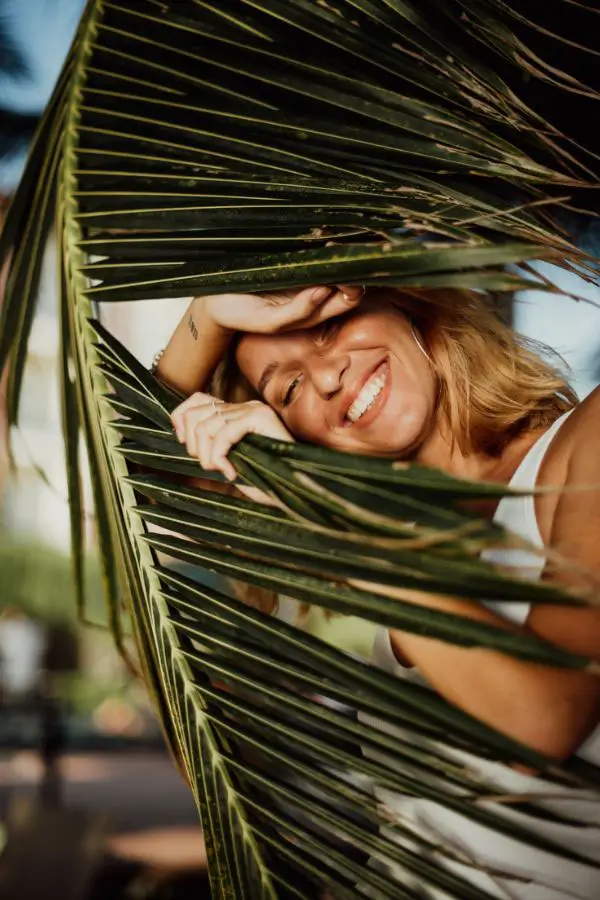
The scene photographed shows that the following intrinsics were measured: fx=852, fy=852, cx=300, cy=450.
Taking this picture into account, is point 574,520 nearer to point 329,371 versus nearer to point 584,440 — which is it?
point 584,440

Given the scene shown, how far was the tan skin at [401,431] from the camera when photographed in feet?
2.21

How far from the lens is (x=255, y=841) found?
63 cm

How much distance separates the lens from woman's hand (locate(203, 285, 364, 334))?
90 centimetres

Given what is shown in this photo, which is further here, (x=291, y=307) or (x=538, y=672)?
(x=291, y=307)

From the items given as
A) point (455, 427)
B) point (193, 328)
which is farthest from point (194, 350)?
point (455, 427)

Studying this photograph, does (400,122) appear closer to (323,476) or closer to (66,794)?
(323,476)

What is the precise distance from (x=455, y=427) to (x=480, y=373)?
0.28 feet

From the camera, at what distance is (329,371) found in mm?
1112

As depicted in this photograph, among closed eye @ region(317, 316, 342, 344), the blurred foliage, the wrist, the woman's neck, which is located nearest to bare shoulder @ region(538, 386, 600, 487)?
the woman's neck

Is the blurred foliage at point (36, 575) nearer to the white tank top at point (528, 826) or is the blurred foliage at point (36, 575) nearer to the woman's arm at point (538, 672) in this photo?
the white tank top at point (528, 826)

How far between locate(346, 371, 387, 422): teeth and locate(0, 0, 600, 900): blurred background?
24 centimetres

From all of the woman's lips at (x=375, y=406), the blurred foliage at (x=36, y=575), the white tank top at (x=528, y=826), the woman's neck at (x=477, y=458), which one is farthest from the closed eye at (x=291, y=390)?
the blurred foliage at (x=36, y=575)

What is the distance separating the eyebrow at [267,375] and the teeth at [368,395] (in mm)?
132

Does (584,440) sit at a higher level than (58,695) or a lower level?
higher
